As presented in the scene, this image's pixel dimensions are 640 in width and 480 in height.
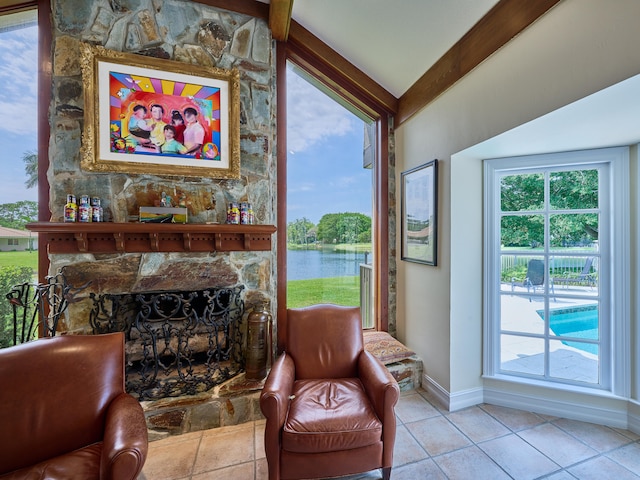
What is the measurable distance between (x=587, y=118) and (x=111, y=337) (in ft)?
9.93

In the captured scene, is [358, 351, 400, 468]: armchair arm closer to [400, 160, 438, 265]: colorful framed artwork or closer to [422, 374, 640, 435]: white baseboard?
[422, 374, 640, 435]: white baseboard

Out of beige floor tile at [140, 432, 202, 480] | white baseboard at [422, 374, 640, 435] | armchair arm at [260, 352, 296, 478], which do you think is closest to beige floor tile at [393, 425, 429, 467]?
white baseboard at [422, 374, 640, 435]

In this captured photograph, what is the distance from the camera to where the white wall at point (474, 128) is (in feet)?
4.53

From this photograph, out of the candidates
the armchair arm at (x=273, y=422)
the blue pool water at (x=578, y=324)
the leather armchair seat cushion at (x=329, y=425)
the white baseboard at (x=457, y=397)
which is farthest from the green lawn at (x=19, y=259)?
the blue pool water at (x=578, y=324)

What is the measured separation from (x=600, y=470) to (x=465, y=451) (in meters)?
0.76

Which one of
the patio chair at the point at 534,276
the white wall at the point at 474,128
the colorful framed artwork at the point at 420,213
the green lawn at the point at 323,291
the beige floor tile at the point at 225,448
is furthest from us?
the green lawn at the point at 323,291

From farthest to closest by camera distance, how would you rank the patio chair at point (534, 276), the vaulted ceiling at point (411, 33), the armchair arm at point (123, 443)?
the patio chair at point (534, 276) < the vaulted ceiling at point (411, 33) < the armchair arm at point (123, 443)

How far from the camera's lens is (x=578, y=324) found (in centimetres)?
230

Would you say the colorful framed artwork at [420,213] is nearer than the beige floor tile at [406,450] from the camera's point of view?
No

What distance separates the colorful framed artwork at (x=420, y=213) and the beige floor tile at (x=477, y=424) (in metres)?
1.24

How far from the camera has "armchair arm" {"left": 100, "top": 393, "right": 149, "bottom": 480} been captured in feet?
3.65

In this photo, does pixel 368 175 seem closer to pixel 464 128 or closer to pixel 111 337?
pixel 464 128

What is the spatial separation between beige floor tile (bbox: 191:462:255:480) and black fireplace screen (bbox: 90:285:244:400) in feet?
1.93

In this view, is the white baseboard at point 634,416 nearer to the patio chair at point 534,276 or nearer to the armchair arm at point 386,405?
the patio chair at point 534,276
